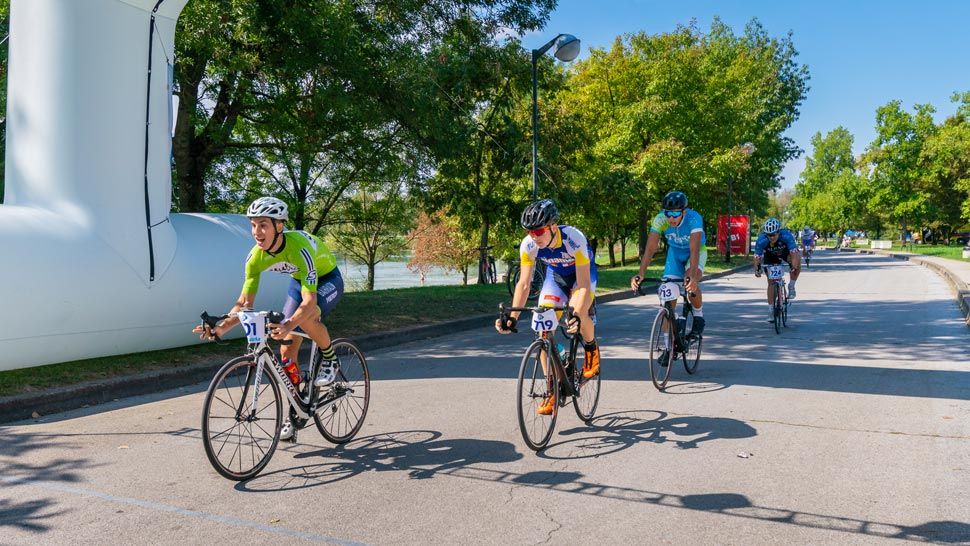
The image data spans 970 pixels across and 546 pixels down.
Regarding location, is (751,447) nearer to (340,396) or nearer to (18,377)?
(340,396)

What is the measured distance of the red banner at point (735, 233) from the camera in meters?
43.3

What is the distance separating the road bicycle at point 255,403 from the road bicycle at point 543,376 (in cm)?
143

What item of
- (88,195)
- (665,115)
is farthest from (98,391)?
(665,115)

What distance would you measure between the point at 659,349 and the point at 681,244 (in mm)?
1251

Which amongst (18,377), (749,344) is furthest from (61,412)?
(749,344)

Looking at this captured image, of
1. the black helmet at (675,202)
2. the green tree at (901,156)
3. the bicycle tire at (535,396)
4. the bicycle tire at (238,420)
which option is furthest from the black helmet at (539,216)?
the green tree at (901,156)

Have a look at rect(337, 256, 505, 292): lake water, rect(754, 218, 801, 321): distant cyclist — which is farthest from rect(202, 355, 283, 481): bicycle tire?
rect(337, 256, 505, 292): lake water

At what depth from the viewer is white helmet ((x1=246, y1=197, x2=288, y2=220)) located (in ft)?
16.0

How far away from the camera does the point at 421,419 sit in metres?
Result: 6.42

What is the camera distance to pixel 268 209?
4895 mm

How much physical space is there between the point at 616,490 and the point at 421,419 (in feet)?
7.71

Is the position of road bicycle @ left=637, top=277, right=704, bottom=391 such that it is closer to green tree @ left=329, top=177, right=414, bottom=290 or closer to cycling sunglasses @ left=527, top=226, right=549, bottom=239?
cycling sunglasses @ left=527, top=226, right=549, bottom=239

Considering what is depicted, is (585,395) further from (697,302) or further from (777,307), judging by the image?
(777,307)

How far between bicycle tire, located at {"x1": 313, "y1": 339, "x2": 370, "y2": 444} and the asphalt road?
14 centimetres
